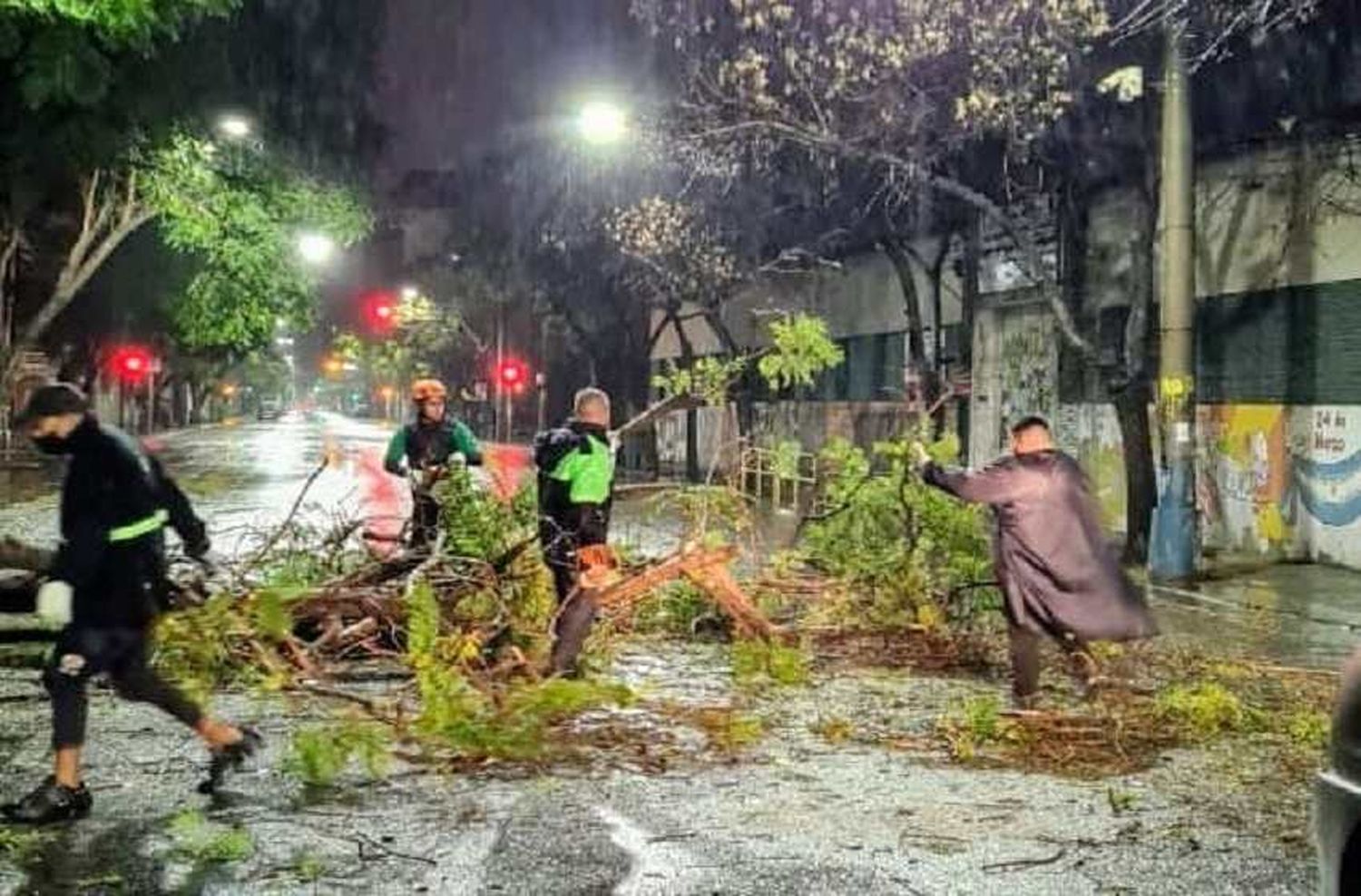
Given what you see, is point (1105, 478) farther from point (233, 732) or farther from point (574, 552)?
point (233, 732)

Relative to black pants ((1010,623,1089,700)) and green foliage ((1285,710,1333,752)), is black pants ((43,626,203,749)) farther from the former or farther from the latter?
green foliage ((1285,710,1333,752))

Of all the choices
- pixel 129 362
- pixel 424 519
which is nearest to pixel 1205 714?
pixel 424 519

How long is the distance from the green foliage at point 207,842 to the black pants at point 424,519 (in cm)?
425

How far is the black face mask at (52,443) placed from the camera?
641 cm

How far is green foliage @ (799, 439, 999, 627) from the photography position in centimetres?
1086

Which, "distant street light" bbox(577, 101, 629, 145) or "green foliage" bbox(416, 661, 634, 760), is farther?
"distant street light" bbox(577, 101, 629, 145)

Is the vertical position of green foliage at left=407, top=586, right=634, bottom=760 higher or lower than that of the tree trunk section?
lower

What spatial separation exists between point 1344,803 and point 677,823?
10.1ft

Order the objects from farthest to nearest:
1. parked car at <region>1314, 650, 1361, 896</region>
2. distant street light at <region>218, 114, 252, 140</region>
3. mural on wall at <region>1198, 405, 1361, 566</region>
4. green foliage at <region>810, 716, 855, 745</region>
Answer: distant street light at <region>218, 114, 252, 140</region> → mural on wall at <region>1198, 405, 1361, 566</region> → green foliage at <region>810, 716, 855, 745</region> → parked car at <region>1314, 650, 1361, 896</region>

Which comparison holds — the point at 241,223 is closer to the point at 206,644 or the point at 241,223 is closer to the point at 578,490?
the point at 206,644

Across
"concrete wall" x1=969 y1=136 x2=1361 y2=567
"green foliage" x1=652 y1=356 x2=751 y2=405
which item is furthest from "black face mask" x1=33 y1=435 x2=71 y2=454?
"concrete wall" x1=969 y1=136 x2=1361 y2=567

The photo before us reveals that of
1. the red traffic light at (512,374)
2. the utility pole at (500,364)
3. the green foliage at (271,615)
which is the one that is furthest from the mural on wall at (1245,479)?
the red traffic light at (512,374)

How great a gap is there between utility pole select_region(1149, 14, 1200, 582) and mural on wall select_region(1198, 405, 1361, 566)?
90.4 inches

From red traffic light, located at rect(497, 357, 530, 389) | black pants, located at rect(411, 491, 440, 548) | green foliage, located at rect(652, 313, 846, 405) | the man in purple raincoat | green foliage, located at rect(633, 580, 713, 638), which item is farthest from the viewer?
red traffic light, located at rect(497, 357, 530, 389)
